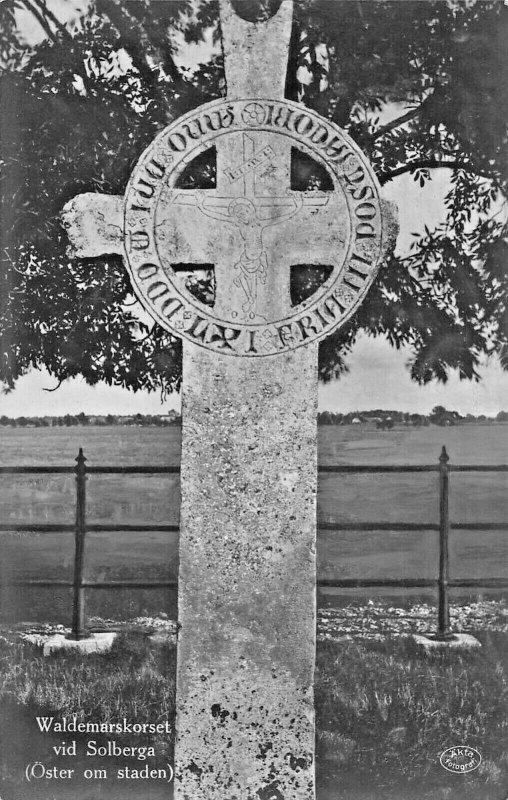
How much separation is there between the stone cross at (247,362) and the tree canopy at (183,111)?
0.20 meters

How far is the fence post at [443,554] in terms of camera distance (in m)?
3.79

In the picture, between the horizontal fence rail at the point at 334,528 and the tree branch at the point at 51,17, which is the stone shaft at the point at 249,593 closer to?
the horizontal fence rail at the point at 334,528

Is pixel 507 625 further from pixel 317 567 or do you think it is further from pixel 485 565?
pixel 317 567

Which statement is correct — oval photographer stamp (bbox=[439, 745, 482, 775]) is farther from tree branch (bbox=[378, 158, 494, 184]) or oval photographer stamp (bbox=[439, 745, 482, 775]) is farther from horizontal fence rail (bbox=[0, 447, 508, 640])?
tree branch (bbox=[378, 158, 494, 184])

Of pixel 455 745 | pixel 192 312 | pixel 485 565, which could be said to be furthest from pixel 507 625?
pixel 192 312

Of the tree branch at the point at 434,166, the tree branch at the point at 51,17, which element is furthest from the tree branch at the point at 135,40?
the tree branch at the point at 434,166

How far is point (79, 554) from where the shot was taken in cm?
382

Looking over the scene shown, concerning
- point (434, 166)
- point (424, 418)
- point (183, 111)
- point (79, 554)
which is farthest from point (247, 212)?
point (79, 554)

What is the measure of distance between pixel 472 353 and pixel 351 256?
0.82 meters

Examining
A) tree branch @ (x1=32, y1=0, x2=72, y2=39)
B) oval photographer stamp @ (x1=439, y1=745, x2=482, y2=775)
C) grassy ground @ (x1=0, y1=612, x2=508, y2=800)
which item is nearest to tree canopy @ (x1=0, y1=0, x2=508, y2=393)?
tree branch @ (x1=32, y1=0, x2=72, y2=39)

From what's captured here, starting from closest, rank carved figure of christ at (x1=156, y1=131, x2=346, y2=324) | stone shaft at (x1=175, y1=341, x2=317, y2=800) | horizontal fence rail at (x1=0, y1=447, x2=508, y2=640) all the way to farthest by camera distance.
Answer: stone shaft at (x1=175, y1=341, x2=317, y2=800) → carved figure of christ at (x1=156, y1=131, x2=346, y2=324) → horizontal fence rail at (x1=0, y1=447, x2=508, y2=640)

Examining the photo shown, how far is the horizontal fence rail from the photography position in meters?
3.75

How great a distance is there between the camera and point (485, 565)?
3.80m

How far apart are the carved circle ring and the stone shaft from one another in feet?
0.97
